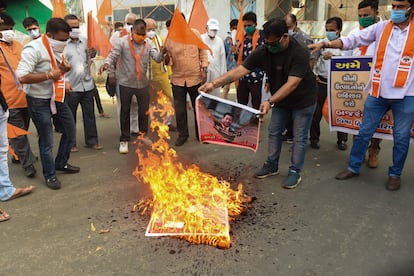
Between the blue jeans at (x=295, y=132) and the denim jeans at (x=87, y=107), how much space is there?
10.3 feet

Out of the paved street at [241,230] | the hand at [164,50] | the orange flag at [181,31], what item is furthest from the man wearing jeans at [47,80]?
the hand at [164,50]

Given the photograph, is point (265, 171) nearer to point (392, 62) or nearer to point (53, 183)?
point (392, 62)

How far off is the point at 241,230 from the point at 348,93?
2843 millimetres

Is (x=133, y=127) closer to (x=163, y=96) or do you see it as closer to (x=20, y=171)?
(x=163, y=96)

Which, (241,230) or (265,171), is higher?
(265,171)

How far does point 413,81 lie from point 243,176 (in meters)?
2.33

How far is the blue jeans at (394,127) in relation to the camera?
395 cm

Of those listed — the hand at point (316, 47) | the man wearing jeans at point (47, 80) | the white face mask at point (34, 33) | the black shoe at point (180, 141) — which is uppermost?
the white face mask at point (34, 33)

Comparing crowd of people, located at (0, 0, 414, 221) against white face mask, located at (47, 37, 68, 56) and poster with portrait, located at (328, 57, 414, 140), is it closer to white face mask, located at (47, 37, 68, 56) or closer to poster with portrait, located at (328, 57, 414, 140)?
white face mask, located at (47, 37, 68, 56)

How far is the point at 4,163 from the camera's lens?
12.8 ft

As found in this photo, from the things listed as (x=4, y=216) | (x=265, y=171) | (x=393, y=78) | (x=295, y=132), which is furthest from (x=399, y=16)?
(x=4, y=216)

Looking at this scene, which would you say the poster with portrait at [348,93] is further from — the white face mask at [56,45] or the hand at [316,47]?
the white face mask at [56,45]

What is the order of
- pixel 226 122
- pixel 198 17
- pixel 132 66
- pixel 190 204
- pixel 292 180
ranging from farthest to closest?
pixel 198 17 < pixel 132 66 < pixel 292 180 < pixel 226 122 < pixel 190 204

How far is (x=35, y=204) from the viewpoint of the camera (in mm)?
3965
